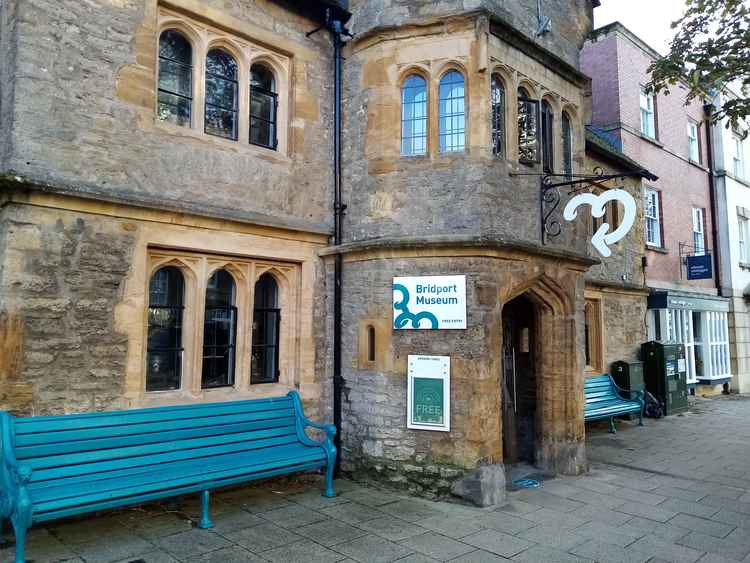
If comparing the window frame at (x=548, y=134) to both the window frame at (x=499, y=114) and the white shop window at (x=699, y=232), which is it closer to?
the window frame at (x=499, y=114)

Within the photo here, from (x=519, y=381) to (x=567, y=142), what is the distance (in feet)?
12.3

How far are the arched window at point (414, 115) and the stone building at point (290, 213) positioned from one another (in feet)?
0.07

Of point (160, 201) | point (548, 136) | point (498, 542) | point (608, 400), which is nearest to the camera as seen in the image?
point (498, 542)

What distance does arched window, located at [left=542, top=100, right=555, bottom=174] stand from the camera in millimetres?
8141

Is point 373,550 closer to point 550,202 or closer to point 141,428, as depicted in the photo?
point 141,428

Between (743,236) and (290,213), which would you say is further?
(743,236)

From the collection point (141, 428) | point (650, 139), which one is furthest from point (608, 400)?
point (141, 428)

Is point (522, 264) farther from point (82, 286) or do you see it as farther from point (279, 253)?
point (82, 286)

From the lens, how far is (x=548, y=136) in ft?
26.8

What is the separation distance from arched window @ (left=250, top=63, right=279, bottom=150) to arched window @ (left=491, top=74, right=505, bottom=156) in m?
2.84

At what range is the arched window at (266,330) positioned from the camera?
23.4 feet

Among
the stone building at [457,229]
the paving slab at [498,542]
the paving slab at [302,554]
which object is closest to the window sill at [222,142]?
the stone building at [457,229]

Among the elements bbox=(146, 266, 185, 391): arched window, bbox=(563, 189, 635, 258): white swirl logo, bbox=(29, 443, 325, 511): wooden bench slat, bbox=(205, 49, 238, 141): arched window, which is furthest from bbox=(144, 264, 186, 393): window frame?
bbox=(563, 189, 635, 258): white swirl logo

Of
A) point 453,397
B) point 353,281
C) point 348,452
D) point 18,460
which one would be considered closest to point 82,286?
point 18,460
